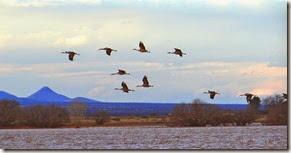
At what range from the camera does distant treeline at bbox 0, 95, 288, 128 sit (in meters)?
37.4

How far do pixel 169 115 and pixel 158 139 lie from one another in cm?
1146

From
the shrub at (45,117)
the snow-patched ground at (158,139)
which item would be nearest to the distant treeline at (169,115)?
the shrub at (45,117)

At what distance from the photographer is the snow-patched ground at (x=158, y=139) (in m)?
27.6

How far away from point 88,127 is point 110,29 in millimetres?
26054

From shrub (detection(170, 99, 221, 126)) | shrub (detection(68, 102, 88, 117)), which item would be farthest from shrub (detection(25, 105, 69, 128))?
shrub (detection(170, 99, 221, 126))

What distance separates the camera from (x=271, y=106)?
31.5 metres

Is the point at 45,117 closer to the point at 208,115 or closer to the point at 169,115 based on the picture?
the point at 169,115

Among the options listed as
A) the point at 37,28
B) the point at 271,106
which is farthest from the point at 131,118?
the point at 37,28

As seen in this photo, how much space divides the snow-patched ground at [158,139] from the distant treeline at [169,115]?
0.43 metres

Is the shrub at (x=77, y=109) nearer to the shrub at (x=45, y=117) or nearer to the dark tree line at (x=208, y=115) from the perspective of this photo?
the shrub at (x=45, y=117)

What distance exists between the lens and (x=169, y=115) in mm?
44312

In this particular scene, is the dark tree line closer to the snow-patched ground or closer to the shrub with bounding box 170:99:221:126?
the shrub with bounding box 170:99:221:126

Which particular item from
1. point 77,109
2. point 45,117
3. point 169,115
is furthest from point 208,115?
point 45,117

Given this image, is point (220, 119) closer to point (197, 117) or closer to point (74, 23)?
point (197, 117)
